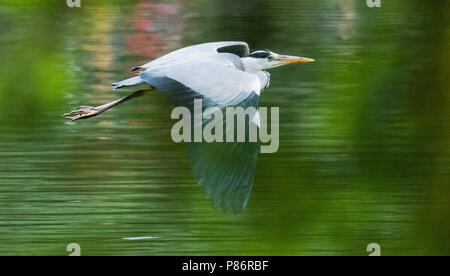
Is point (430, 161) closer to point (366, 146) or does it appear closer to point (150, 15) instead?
point (366, 146)

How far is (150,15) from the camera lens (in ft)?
15.1

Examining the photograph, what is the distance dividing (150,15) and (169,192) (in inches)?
55.8

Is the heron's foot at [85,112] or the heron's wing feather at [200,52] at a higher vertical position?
the heron's wing feather at [200,52]

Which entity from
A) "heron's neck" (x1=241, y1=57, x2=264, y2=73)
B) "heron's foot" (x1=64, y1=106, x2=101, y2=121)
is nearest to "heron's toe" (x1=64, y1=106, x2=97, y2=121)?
"heron's foot" (x1=64, y1=106, x2=101, y2=121)

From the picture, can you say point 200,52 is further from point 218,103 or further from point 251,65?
point 218,103

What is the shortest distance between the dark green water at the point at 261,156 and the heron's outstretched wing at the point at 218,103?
806 millimetres

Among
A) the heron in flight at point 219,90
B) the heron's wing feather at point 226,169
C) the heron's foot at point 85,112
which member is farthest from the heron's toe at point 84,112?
the heron's wing feather at point 226,169

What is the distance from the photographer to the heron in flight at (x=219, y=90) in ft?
7.89

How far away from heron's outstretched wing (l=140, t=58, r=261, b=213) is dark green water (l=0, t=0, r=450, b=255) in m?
0.81

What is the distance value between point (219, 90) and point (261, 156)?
1.07 meters

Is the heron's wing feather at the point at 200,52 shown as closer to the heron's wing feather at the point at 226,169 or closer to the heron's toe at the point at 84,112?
the heron's toe at the point at 84,112

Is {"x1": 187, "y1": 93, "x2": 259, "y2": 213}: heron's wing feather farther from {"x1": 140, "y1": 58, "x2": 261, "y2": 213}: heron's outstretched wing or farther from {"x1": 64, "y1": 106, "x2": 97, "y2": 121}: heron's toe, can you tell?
{"x1": 64, "y1": 106, "x2": 97, "y2": 121}: heron's toe

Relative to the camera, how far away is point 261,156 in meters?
3.64

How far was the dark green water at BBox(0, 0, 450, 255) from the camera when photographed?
339 centimetres
